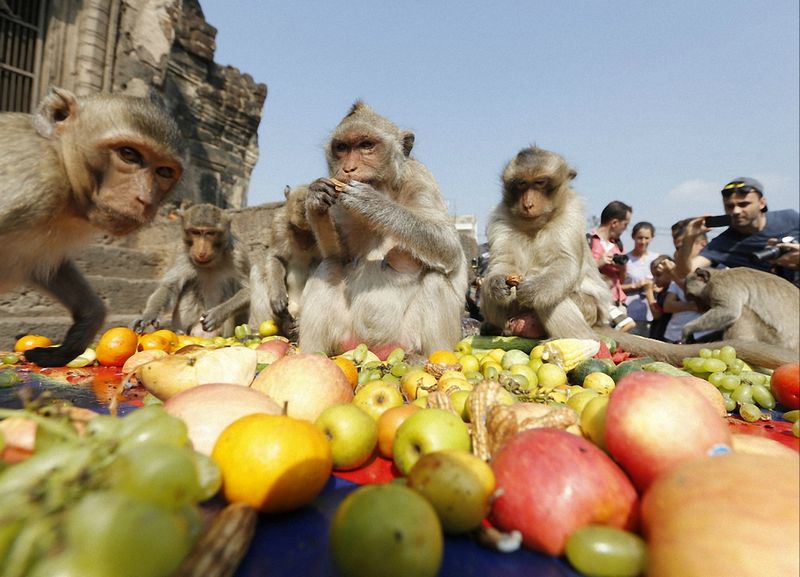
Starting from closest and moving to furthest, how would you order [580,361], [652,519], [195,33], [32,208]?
[652,519] → [32,208] → [580,361] → [195,33]

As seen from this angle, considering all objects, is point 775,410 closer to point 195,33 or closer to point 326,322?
point 326,322

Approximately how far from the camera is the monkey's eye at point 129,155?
253cm

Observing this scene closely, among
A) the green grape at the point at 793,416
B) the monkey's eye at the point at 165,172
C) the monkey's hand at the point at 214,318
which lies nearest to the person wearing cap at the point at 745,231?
the green grape at the point at 793,416

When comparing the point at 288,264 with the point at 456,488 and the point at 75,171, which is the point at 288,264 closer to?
the point at 75,171

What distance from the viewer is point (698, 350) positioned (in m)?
3.94

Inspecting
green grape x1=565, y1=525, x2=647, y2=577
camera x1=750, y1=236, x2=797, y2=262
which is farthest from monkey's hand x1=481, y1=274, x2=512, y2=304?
green grape x1=565, y1=525, x2=647, y2=577

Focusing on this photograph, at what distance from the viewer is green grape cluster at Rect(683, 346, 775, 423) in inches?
91.0

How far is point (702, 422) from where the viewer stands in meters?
1.09

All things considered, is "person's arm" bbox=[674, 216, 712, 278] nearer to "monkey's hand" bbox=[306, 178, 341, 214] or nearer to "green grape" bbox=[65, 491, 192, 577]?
"monkey's hand" bbox=[306, 178, 341, 214]

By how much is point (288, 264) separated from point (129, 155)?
117 inches

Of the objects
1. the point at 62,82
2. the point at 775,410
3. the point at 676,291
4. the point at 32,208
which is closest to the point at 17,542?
the point at 32,208

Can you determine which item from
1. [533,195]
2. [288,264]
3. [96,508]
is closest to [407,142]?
[533,195]

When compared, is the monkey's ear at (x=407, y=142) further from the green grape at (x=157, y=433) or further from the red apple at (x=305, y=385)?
the green grape at (x=157, y=433)

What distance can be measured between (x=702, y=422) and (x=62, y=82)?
35.3 ft
